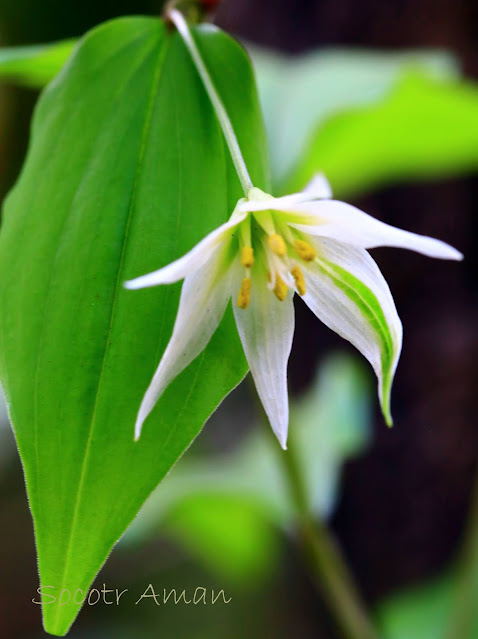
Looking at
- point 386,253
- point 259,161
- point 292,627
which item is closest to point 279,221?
point 259,161

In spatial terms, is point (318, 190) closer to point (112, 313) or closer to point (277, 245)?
point (277, 245)

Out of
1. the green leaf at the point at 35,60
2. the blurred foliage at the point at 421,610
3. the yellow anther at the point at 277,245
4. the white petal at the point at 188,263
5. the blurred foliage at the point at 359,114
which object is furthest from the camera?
the blurred foliage at the point at 421,610

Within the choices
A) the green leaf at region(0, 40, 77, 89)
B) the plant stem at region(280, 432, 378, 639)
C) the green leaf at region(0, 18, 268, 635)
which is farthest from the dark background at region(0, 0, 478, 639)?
the green leaf at region(0, 18, 268, 635)

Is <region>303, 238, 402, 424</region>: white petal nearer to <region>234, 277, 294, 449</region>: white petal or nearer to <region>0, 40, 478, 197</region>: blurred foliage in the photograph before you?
<region>234, 277, 294, 449</region>: white petal

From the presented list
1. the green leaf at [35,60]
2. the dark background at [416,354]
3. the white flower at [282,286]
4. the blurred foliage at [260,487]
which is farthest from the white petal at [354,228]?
the dark background at [416,354]

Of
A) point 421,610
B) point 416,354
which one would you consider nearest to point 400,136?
point 416,354

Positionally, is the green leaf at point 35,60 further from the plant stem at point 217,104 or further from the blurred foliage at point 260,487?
the blurred foliage at point 260,487

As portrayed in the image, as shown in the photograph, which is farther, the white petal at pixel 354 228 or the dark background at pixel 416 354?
the dark background at pixel 416 354

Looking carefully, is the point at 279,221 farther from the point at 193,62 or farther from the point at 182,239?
the point at 193,62
